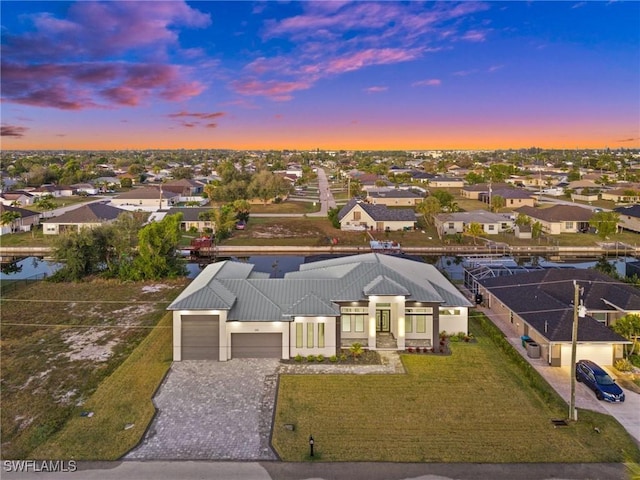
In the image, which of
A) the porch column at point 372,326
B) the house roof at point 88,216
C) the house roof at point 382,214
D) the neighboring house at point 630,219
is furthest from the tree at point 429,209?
the porch column at point 372,326

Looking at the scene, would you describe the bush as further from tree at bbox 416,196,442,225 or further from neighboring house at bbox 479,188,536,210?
neighboring house at bbox 479,188,536,210

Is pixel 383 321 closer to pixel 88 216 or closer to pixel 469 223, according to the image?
pixel 469 223

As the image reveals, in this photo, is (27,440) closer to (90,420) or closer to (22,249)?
(90,420)

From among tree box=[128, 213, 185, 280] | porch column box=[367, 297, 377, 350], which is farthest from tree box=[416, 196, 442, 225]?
porch column box=[367, 297, 377, 350]

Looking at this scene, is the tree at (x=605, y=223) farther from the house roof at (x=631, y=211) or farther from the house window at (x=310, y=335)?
the house window at (x=310, y=335)

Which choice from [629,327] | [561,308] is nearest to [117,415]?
[561,308]

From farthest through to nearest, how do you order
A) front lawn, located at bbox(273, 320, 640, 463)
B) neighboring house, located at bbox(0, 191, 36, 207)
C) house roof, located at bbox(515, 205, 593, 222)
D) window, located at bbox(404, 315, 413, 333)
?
1. neighboring house, located at bbox(0, 191, 36, 207)
2. house roof, located at bbox(515, 205, 593, 222)
3. window, located at bbox(404, 315, 413, 333)
4. front lawn, located at bbox(273, 320, 640, 463)
